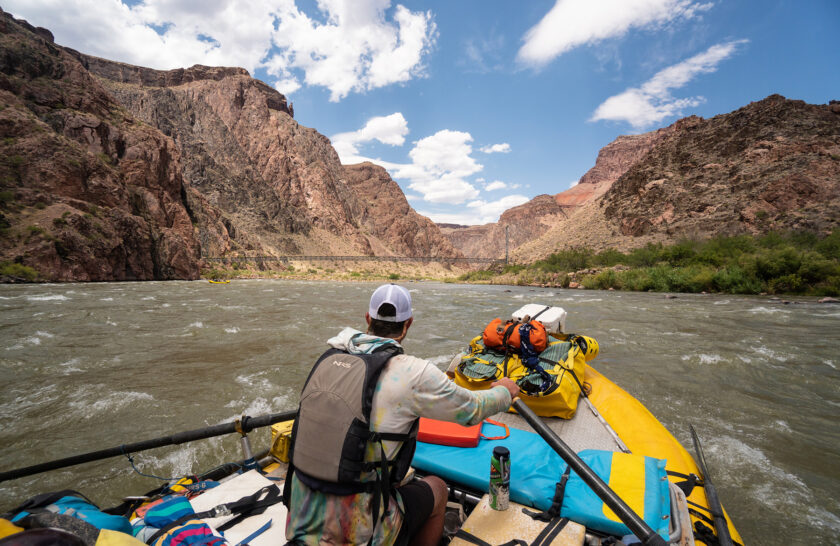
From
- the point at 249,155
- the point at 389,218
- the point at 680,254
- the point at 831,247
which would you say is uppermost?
the point at 249,155

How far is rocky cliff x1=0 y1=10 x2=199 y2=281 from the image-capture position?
23703mm

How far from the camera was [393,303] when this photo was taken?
183 cm

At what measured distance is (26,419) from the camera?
188 inches

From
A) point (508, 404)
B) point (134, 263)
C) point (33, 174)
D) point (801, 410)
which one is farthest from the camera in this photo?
point (134, 263)

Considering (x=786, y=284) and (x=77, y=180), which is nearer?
(x=786, y=284)

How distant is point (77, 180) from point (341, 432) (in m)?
38.7

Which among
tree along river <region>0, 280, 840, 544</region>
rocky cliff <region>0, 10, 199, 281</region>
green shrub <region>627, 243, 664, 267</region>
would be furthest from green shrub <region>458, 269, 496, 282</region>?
tree along river <region>0, 280, 840, 544</region>

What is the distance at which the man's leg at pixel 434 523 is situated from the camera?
1823 mm

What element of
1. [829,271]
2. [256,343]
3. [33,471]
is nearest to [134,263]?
[256,343]

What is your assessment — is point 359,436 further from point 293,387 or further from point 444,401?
point 293,387

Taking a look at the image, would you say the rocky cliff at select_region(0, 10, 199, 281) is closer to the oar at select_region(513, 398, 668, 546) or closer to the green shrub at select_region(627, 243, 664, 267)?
the oar at select_region(513, 398, 668, 546)

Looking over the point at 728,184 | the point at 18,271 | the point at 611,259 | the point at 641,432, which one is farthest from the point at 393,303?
the point at 728,184

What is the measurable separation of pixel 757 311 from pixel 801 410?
432 inches

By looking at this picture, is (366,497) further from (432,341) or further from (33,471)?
(432,341)
